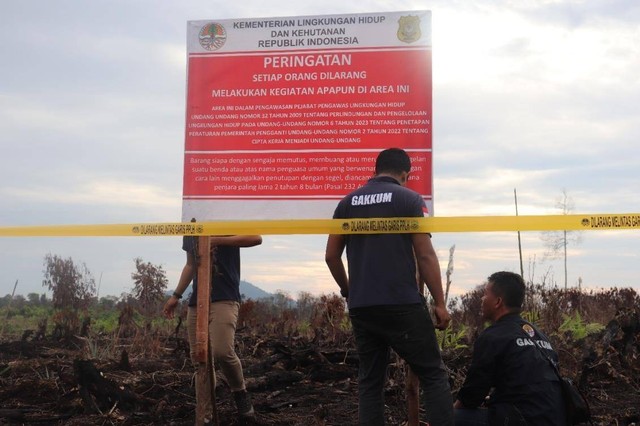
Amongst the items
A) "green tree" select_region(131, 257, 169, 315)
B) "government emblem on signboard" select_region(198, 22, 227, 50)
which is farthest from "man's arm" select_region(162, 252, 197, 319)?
"green tree" select_region(131, 257, 169, 315)

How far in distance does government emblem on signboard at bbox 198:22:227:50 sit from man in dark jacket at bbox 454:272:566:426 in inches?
123

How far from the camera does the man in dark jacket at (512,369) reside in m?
4.64

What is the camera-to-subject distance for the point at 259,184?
618 centimetres

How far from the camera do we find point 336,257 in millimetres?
5383

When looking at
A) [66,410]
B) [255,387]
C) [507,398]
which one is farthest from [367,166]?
[66,410]

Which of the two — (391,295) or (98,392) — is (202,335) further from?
(98,392)

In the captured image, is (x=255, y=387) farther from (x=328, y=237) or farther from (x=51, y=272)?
(x=51, y=272)

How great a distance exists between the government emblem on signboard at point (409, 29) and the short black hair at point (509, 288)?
221 cm

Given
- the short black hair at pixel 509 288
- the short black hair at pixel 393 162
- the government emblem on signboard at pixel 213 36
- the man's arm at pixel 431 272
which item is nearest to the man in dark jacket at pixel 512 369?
the short black hair at pixel 509 288

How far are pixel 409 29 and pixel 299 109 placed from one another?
1123 millimetres

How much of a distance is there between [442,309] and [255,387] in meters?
3.28

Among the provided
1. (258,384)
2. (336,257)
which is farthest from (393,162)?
(258,384)

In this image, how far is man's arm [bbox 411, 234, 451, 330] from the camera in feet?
16.1

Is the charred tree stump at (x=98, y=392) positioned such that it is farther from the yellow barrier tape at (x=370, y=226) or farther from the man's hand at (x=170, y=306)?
the yellow barrier tape at (x=370, y=226)
